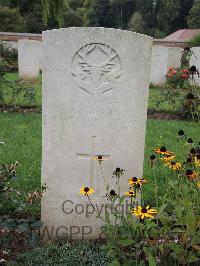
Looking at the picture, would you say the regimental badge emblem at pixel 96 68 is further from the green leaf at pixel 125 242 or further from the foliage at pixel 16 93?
the foliage at pixel 16 93

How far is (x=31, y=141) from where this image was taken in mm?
6227

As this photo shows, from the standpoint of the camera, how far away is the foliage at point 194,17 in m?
43.5

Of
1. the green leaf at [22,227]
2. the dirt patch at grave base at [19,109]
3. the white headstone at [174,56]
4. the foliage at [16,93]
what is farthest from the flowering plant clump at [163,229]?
the white headstone at [174,56]

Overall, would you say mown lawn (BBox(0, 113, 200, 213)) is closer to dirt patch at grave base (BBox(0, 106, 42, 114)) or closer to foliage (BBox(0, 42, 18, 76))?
dirt patch at grave base (BBox(0, 106, 42, 114))

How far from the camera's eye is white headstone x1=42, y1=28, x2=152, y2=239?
10.2ft

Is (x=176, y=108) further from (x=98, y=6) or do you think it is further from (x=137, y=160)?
(x=98, y=6)

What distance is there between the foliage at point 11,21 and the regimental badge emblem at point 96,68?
2684 centimetres

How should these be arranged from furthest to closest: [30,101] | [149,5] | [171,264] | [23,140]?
[149,5]
[30,101]
[23,140]
[171,264]

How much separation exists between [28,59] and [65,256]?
37.4 feet

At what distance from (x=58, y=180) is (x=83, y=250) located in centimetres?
55

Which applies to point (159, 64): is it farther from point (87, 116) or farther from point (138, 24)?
point (138, 24)

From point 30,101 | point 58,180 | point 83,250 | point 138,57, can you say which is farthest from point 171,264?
point 30,101

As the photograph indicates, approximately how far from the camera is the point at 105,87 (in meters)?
3.17

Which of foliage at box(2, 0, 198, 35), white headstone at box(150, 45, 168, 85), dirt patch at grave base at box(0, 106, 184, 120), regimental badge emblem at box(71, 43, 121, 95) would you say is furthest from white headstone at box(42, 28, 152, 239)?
foliage at box(2, 0, 198, 35)
